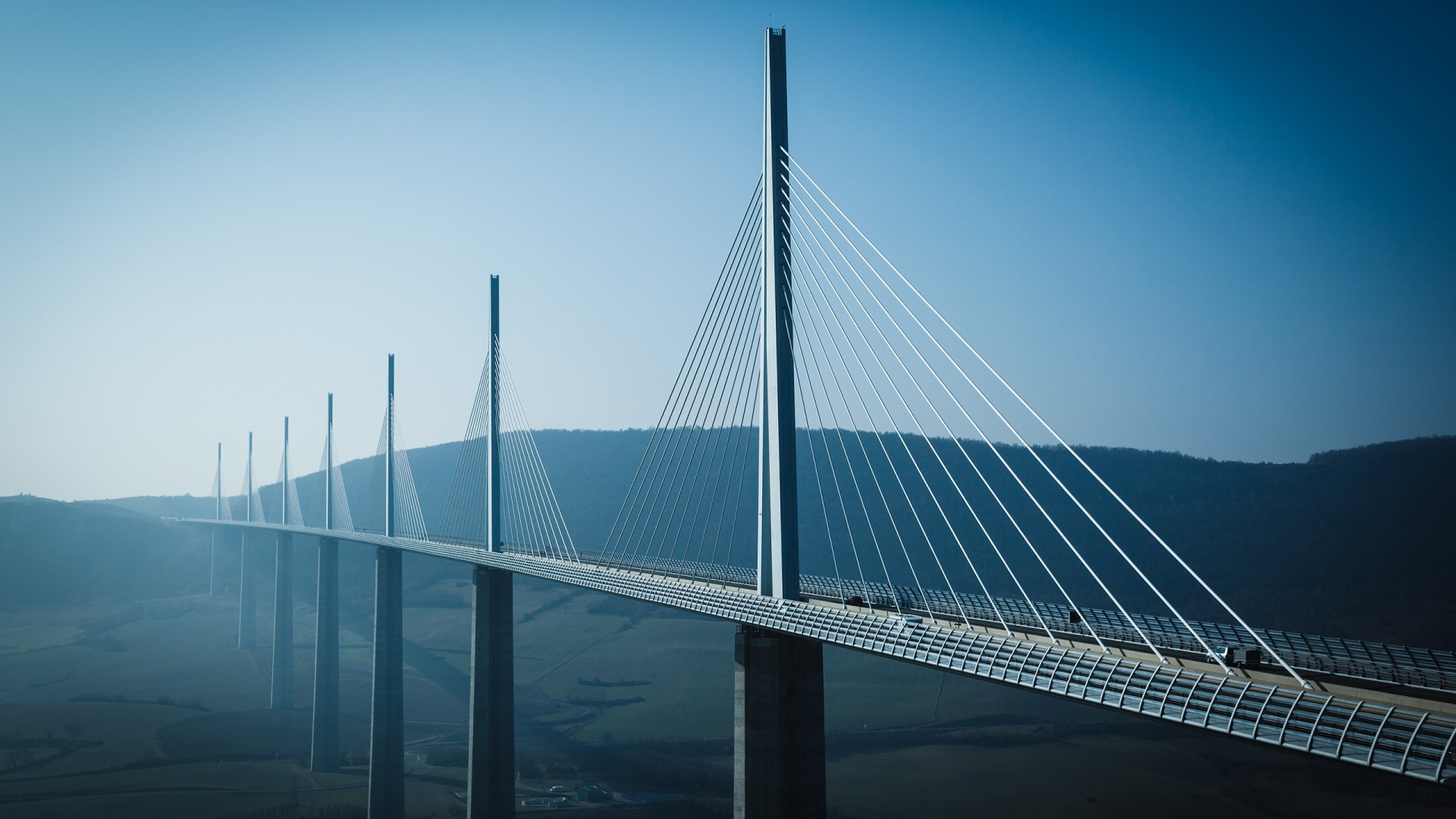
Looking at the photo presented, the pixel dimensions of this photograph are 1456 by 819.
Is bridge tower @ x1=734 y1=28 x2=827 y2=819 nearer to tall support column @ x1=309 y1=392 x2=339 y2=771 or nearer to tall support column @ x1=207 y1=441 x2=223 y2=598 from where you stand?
tall support column @ x1=309 y1=392 x2=339 y2=771

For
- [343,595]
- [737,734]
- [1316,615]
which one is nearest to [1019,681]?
[737,734]

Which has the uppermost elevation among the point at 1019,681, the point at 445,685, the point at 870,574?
the point at 1019,681

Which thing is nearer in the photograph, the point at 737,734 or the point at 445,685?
the point at 737,734

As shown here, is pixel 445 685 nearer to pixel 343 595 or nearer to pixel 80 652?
pixel 80 652

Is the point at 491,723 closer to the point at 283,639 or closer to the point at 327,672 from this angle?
the point at 327,672

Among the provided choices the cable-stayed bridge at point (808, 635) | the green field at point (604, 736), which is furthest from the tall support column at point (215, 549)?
the cable-stayed bridge at point (808, 635)

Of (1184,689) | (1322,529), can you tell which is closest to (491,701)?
(1184,689)

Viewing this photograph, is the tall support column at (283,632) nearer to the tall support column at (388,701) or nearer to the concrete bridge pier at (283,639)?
the concrete bridge pier at (283,639)
